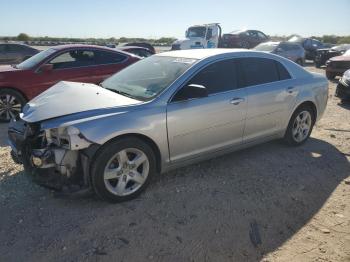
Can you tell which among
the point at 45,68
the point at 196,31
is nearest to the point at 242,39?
the point at 196,31

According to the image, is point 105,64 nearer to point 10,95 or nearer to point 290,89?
point 10,95

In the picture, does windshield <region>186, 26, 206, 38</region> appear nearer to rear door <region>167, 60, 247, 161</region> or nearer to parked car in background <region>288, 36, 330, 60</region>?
parked car in background <region>288, 36, 330, 60</region>

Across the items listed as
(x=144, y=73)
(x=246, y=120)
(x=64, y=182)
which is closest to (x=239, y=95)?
(x=246, y=120)

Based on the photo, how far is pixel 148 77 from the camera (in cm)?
438

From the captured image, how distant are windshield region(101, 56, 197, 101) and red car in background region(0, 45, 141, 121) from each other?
2.77 m

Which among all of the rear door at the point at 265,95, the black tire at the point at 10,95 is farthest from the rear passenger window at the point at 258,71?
the black tire at the point at 10,95

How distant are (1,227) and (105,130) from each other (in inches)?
51.9

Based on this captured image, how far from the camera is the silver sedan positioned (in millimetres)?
3471

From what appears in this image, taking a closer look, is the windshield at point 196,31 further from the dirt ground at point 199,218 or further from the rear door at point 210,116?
the dirt ground at point 199,218

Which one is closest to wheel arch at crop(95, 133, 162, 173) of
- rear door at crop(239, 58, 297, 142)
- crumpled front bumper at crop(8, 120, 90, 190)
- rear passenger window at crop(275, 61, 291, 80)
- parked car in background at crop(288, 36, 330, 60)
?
crumpled front bumper at crop(8, 120, 90, 190)

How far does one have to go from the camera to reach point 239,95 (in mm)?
4496

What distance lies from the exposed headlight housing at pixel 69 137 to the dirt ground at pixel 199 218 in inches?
27.9

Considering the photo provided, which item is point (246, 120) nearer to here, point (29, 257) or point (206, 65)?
point (206, 65)

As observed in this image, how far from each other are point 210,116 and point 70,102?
1600mm
